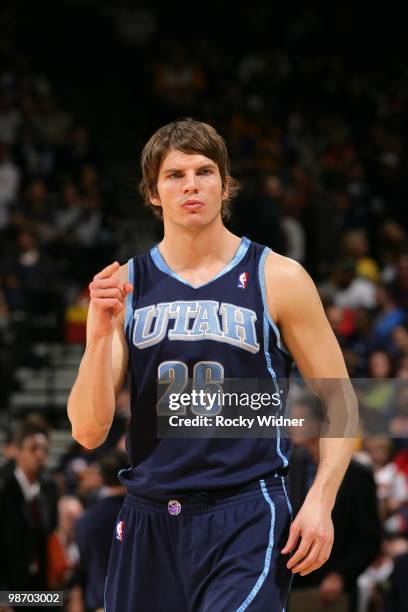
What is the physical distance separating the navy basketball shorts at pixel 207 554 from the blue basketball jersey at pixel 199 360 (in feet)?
0.22

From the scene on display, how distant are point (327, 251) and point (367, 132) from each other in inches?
157

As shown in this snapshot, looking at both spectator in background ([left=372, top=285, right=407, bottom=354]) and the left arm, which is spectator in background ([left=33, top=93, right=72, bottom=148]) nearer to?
spectator in background ([left=372, top=285, right=407, bottom=354])

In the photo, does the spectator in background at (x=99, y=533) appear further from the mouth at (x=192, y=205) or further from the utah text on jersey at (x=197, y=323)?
the mouth at (x=192, y=205)

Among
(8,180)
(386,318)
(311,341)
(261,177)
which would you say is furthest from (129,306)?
(261,177)

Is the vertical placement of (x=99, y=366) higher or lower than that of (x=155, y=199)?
lower

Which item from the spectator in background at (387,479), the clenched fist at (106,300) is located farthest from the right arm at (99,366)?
the spectator in background at (387,479)

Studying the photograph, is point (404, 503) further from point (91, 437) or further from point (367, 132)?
point (367, 132)

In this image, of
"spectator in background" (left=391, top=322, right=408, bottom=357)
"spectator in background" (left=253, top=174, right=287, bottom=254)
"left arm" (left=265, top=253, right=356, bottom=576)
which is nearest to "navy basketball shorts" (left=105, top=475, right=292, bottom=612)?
"left arm" (left=265, top=253, right=356, bottom=576)

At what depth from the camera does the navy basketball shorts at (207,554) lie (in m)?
3.67

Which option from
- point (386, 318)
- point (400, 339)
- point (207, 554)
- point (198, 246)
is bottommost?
point (207, 554)

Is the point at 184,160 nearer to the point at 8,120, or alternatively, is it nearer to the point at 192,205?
the point at 192,205

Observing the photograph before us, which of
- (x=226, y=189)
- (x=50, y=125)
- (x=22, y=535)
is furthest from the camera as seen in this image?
(x=50, y=125)

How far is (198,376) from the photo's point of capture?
3.86m

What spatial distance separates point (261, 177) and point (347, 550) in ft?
28.5
